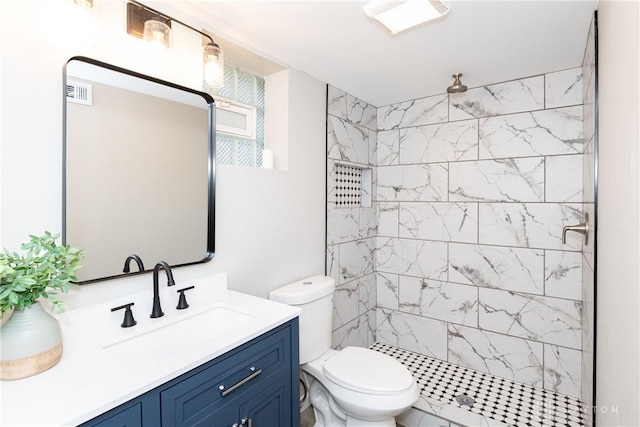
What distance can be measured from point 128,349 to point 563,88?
282 centimetres

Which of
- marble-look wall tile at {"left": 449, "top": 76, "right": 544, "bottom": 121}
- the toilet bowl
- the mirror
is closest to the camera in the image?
the mirror

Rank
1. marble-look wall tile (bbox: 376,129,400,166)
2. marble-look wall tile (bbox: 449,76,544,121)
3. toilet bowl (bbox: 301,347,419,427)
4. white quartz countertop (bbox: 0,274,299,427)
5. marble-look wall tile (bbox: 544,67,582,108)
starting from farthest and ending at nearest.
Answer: marble-look wall tile (bbox: 376,129,400,166) < marble-look wall tile (bbox: 449,76,544,121) < marble-look wall tile (bbox: 544,67,582,108) < toilet bowl (bbox: 301,347,419,427) < white quartz countertop (bbox: 0,274,299,427)

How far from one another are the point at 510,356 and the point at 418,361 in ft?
2.18

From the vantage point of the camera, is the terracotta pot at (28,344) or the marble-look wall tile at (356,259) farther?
the marble-look wall tile at (356,259)

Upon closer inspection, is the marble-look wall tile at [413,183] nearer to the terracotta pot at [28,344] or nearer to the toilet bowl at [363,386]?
the toilet bowl at [363,386]

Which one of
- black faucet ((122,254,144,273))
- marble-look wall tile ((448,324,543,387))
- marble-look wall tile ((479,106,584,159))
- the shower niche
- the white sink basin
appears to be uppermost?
marble-look wall tile ((479,106,584,159))

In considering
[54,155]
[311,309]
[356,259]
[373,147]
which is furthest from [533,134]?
[54,155]

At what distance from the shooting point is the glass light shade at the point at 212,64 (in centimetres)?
151

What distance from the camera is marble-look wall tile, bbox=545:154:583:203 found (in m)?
2.10

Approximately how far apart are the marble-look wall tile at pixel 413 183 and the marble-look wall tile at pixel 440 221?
0.07 meters

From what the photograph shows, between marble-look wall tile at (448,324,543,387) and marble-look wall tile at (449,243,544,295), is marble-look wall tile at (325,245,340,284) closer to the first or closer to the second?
marble-look wall tile at (449,243,544,295)

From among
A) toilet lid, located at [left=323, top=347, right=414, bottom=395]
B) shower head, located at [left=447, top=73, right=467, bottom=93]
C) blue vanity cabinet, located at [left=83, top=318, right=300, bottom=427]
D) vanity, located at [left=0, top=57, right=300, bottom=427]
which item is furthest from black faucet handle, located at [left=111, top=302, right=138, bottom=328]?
shower head, located at [left=447, top=73, right=467, bottom=93]

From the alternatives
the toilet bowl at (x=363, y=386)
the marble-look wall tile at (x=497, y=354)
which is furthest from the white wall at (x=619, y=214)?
the marble-look wall tile at (x=497, y=354)

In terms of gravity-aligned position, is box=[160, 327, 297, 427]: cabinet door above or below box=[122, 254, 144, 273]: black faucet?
below
